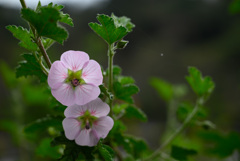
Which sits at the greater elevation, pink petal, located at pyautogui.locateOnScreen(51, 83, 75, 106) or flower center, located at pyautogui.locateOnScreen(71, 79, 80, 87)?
flower center, located at pyautogui.locateOnScreen(71, 79, 80, 87)

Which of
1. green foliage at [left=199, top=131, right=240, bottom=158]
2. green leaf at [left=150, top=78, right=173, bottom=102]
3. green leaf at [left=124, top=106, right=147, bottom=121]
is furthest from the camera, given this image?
green leaf at [left=150, top=78, right=173, bottom=102]

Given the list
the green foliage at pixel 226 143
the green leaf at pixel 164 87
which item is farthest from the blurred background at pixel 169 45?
the green foliage at pixel 226 143

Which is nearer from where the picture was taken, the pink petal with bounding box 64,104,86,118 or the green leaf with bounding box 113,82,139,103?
the pink petal with bounding box 64,104,86,118

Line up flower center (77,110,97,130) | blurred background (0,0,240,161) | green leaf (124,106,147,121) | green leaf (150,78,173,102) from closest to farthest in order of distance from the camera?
flower center (77,110,97,130) → green leaf (124,106,147,121) → green leaf (150,78,173,102) → blurred background (0,0,240,161)

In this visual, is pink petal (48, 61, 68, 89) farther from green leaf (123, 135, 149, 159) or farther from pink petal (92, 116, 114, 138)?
green leaf (123, 135, 149, 159)

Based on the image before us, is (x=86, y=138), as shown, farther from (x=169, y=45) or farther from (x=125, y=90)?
(x=169, y=45)

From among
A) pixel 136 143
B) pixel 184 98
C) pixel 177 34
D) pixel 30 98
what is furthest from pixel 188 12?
pixel 136 143

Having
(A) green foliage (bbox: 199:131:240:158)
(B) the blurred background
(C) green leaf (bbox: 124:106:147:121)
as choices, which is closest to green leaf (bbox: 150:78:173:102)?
(A) green foliage (bbox: 199:131:240:158)

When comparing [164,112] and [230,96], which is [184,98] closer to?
[164,112]

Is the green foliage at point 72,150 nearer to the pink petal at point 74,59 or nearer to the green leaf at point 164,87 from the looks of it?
the pink petal at point 74,59
